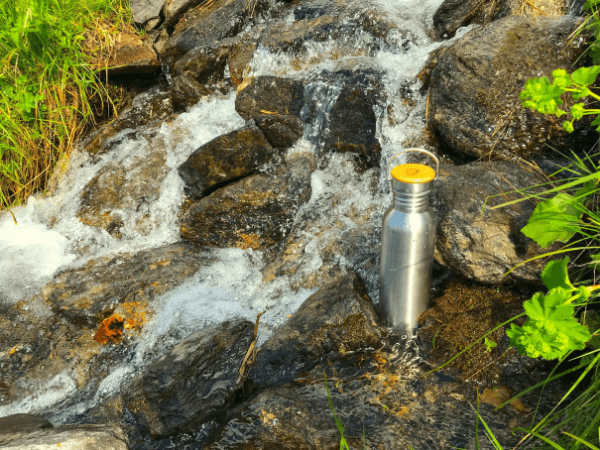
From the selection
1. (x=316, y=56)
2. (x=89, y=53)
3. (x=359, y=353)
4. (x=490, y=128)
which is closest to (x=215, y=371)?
(x=359, y=353)

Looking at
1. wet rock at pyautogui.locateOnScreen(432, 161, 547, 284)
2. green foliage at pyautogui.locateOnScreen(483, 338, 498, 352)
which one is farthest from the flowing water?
green foliage at pyautogui.locateOnScreen(483, 338, 498, 352)

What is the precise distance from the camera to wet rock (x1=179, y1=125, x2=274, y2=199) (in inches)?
173

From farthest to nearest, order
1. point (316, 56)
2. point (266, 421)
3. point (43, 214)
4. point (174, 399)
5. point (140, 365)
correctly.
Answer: point (316, 56)
point (43, 214)
point (140, 365)
point (174, 399)
point (266, 421)

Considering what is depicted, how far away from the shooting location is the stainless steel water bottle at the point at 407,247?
2768 mm

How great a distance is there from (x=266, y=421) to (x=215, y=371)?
0.50m

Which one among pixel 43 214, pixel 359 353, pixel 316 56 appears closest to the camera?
pixel 359 353

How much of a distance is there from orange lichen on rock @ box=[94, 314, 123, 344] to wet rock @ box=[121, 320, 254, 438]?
481mm

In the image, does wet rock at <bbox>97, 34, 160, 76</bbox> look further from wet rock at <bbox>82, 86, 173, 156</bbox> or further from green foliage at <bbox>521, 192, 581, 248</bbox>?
green foliage at <bbox>521, 192, 581, 248</bbox>

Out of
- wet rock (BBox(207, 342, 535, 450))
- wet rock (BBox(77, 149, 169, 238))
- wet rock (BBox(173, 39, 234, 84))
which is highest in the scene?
wet rock (BBox(173, 39, 234, 84))

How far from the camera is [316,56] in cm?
524

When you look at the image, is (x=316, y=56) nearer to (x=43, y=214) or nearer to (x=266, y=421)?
(x=43, y=214)

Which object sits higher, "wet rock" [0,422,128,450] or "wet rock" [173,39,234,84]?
"wet rock" [173,39,234,84]

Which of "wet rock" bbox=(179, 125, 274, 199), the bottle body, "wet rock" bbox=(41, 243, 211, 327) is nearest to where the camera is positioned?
the bottle body

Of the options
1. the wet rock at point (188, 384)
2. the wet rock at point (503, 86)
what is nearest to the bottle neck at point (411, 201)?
Answer: the wet rock at point (503, 86)
